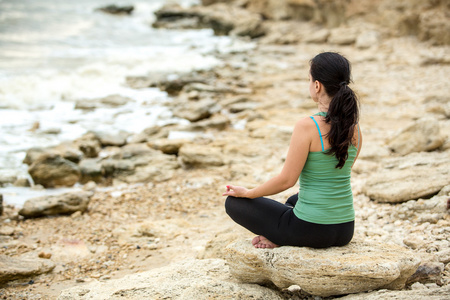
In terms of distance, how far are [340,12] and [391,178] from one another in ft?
57.4

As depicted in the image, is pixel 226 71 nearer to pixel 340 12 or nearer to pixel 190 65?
pixel 190 65

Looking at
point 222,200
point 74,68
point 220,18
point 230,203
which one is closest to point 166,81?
point 74,68

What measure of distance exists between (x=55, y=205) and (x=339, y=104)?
14.1ft

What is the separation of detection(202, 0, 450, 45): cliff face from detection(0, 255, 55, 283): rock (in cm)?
1387

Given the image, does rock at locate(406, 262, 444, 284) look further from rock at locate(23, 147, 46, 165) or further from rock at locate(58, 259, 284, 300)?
rock at locate(23, 147, 46, 165)

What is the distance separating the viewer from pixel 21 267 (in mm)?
3840

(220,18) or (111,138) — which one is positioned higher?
(220,18)

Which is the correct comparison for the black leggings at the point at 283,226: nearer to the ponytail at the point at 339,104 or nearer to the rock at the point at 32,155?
the ponytail at the point at 339,104

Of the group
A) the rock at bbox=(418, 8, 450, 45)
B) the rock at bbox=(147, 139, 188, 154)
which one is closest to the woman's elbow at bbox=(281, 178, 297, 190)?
the rock at bbox=(147, 139, 188, 154)

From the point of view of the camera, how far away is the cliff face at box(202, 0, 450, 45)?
13852 mm

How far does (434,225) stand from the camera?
3.68 m

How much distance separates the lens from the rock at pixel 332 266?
2.44 m

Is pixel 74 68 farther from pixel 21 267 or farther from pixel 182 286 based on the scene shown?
pixel 182 286

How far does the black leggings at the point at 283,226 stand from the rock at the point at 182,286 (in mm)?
407
